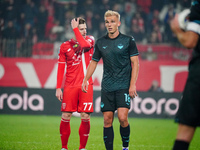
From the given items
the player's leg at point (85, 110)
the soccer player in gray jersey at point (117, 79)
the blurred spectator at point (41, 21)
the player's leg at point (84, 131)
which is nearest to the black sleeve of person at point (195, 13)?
the soccer player in gray jersey at point (117, 79)

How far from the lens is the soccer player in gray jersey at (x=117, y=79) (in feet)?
18.8

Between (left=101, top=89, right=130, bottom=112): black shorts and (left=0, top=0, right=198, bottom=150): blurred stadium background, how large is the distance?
5.71 metres

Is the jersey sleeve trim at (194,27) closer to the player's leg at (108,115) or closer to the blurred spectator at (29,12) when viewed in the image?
the player's leg at (108,115)

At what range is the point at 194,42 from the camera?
363cm

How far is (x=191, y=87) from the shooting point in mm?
3738

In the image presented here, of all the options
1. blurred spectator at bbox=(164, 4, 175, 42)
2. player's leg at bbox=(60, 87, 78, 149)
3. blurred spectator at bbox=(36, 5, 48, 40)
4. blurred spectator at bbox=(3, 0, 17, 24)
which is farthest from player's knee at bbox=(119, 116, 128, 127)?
blurred spectator at bbox=(3, 0, 17, 24)

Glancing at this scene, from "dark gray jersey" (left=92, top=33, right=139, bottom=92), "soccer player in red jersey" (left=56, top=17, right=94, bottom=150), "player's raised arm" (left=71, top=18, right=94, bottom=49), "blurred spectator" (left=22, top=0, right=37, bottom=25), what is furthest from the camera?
"blurred spectator" (left=22, top=0, right=37, bottom=25)

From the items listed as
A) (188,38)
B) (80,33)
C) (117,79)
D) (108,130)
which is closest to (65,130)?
(108,130)

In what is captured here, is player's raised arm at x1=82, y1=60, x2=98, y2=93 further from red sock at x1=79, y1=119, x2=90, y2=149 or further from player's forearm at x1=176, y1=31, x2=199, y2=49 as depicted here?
player's forearm at x1=176, y1=31, x2=199, y2=49

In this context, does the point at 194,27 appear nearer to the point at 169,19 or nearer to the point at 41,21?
the point at 41,21

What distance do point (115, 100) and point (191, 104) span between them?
7.28 feet

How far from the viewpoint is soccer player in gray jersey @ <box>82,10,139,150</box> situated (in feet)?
18.8

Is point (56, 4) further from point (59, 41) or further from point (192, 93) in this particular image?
point (192, 93)

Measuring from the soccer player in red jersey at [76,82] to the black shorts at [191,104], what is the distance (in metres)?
2.83
